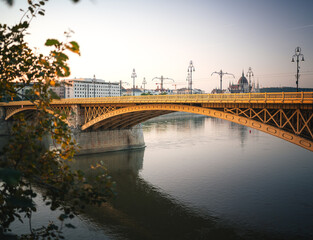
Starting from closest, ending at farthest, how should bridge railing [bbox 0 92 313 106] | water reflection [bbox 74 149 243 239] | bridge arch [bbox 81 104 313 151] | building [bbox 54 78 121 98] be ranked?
1. water reflection [bbox 74 149 243 239]
2. bridge railing [bbox 0 92 313 106]
3. bridge arch [bbox 81 104 313 151]
4. building [bbox 54 78 121 98]

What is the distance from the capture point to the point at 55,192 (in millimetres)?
4711

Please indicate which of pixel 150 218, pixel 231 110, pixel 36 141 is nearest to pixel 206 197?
pixel 150 218

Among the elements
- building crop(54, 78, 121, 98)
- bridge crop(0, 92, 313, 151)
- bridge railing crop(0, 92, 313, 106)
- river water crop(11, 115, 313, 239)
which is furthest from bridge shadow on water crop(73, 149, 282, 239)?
building crop(54, 78, 121, 98)

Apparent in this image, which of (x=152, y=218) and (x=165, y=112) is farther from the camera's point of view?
(x=165, y=112)

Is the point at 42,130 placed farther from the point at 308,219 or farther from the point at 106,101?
the point at 106,101

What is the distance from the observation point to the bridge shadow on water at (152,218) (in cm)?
1702

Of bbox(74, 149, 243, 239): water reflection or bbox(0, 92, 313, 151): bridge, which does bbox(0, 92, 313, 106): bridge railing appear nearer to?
Answer: bbox(0, 92, 313, 151): bridge

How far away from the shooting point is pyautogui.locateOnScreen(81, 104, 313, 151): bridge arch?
18547 mm

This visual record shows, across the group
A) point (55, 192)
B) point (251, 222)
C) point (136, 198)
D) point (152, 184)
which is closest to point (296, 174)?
point (251, 222)

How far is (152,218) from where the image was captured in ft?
64.1

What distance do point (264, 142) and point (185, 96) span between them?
25.3 metres

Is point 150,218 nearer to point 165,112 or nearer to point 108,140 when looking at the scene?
point 165,112

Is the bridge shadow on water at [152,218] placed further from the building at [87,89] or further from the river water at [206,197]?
the building at [87,89]

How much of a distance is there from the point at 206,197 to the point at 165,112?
57.0ft
